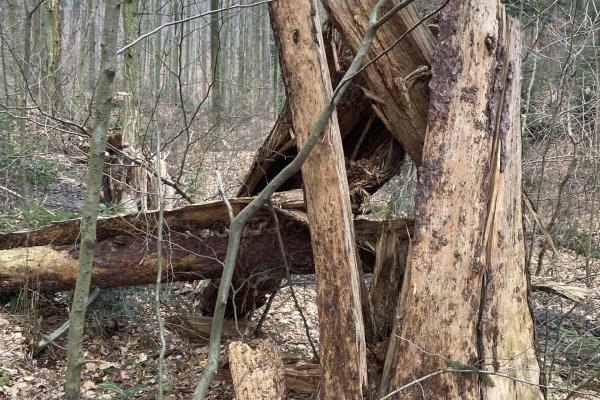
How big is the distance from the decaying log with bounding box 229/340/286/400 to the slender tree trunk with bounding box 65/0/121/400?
1.28m

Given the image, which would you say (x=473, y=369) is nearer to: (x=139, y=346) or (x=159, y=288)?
(x=159, y=288)

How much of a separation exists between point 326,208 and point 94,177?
171cm

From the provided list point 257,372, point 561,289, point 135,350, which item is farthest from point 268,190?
point 135,350

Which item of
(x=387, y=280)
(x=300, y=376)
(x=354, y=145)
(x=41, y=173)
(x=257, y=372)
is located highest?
(x=41, y=173)

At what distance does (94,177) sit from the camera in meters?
2.53

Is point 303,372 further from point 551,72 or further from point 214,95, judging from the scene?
point 214,95

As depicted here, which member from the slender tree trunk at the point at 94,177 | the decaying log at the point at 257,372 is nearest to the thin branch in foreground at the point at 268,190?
the slender tree trunk at the point at 94,177

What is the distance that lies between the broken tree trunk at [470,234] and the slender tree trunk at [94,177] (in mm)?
1925

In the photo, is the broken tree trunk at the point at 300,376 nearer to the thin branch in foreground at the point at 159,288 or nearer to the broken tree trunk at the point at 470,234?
the thin branch in foreground at the point at 159,288

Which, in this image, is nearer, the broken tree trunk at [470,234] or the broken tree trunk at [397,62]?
the broken tree trunk at [470,234]

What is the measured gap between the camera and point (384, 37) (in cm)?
404

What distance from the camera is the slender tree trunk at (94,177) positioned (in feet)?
8.00

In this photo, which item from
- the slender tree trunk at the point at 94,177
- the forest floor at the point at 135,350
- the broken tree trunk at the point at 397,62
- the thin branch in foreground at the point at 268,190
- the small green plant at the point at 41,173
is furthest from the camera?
the small green plant at the point at 41,173

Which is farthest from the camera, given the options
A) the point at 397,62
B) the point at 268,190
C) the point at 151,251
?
the point at 151,251
